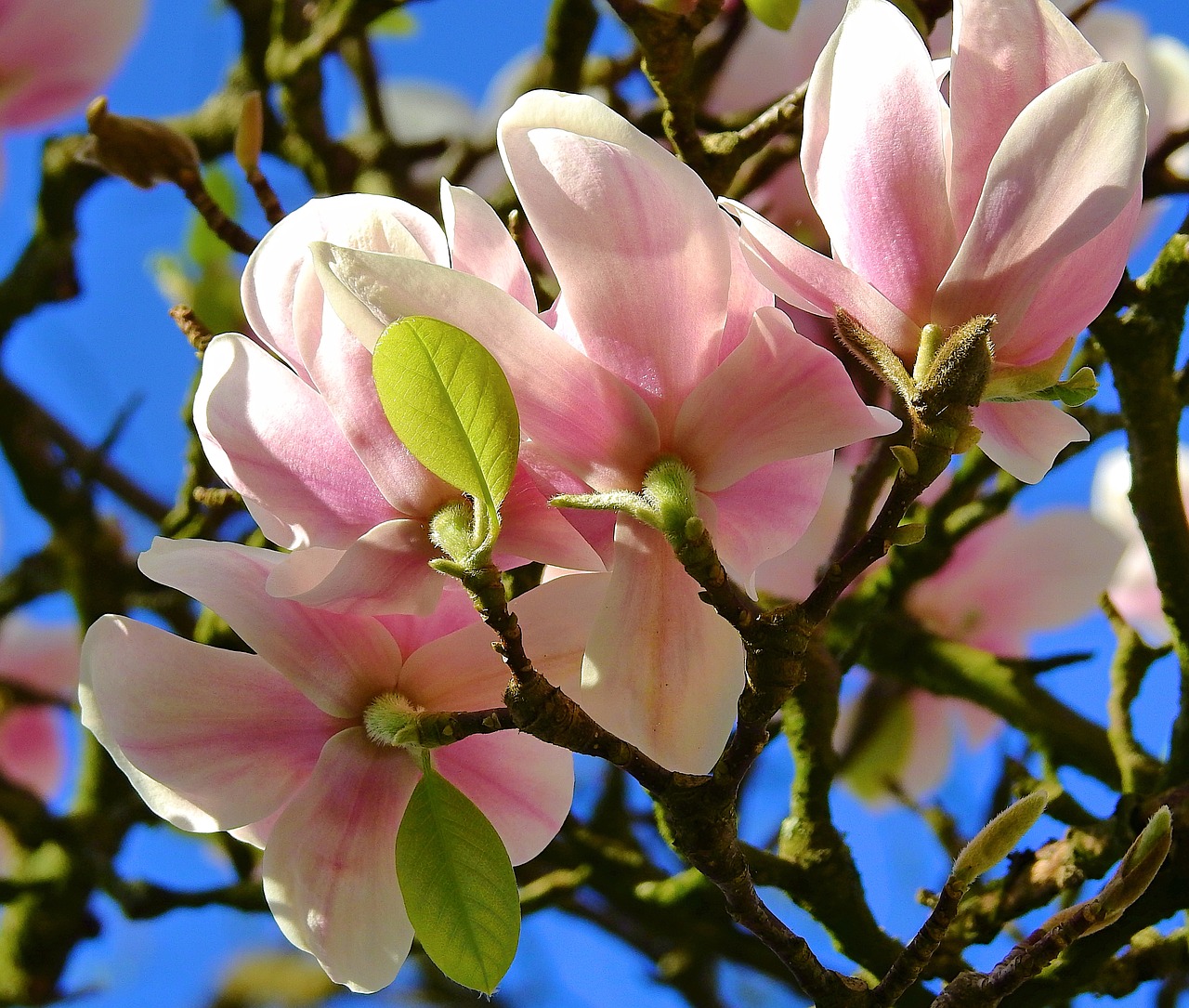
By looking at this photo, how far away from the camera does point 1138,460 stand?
2.31 feet

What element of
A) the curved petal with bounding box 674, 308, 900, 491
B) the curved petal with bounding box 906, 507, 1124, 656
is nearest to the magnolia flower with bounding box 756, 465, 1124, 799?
the curved petal with bounding box 906, 507, 1124, 656

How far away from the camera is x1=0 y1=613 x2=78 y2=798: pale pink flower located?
1.38m

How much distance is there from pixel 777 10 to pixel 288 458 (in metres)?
0.31

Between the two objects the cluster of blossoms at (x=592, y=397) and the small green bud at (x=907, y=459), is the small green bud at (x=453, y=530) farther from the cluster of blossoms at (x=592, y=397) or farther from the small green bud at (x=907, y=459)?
the small green bud at (x=907, y=459)

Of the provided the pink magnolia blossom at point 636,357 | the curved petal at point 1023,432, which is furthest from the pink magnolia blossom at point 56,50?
the curved petal at point 1023,432

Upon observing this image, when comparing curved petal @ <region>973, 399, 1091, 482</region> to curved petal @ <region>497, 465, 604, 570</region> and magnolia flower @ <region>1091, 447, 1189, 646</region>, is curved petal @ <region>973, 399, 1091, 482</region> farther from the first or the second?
magnolia flower @ <region>1091, 447, 1189, 646</region>

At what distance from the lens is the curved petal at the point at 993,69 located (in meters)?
0.38

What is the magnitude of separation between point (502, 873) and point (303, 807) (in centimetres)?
8

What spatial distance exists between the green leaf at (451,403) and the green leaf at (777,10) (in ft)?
0.95

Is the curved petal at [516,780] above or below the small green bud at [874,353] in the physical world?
below

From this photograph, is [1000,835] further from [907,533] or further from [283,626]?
[283,626]

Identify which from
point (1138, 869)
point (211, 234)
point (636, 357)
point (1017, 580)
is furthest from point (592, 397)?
point (211, 234)

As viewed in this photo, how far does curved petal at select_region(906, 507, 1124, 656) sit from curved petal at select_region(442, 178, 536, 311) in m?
0.62

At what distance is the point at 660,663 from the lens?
39 centimetres
